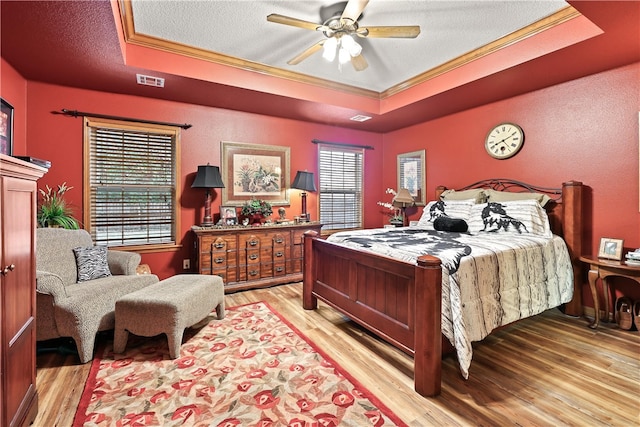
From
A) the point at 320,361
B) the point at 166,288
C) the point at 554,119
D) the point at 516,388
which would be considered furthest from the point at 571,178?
the point at 166,288

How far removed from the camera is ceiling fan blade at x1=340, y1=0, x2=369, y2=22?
7.15 feet

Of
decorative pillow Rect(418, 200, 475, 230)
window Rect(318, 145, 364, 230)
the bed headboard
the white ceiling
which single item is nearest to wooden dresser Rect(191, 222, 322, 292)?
window Rect(318, 145, 364, 230)

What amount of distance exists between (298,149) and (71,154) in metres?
2.90

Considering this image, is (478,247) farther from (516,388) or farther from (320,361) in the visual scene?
(320,361)

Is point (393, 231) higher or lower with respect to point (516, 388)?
higher

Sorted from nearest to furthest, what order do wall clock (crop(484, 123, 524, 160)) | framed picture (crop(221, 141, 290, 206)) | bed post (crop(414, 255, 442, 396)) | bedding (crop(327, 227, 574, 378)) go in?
bed post (crop(414, 255, 442, 396)) → bedding (crop(327, 227, 574, 378)) → wall clock (crop(484, 123, 524, 160)) → framed picture (crop(221, 141, 290, 206))

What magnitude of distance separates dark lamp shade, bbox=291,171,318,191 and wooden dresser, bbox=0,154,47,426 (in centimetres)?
316

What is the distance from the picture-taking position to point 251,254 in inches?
161

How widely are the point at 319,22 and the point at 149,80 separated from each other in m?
1.92

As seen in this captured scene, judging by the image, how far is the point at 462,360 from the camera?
1.87m

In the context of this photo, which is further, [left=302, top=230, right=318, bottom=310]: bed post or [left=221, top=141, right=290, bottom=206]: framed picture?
[left=221, top=141, right=290, bottom=206]: framed picture

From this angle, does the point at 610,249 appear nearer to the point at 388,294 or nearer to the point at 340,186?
the point at 388,294

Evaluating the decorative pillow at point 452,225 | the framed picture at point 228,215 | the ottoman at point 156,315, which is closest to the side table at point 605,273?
the decorative pillow at point 452,225

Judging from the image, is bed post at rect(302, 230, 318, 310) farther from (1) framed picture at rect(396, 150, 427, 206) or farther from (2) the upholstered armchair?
(1) framed picture at rect(396, 150, 427, 206)
